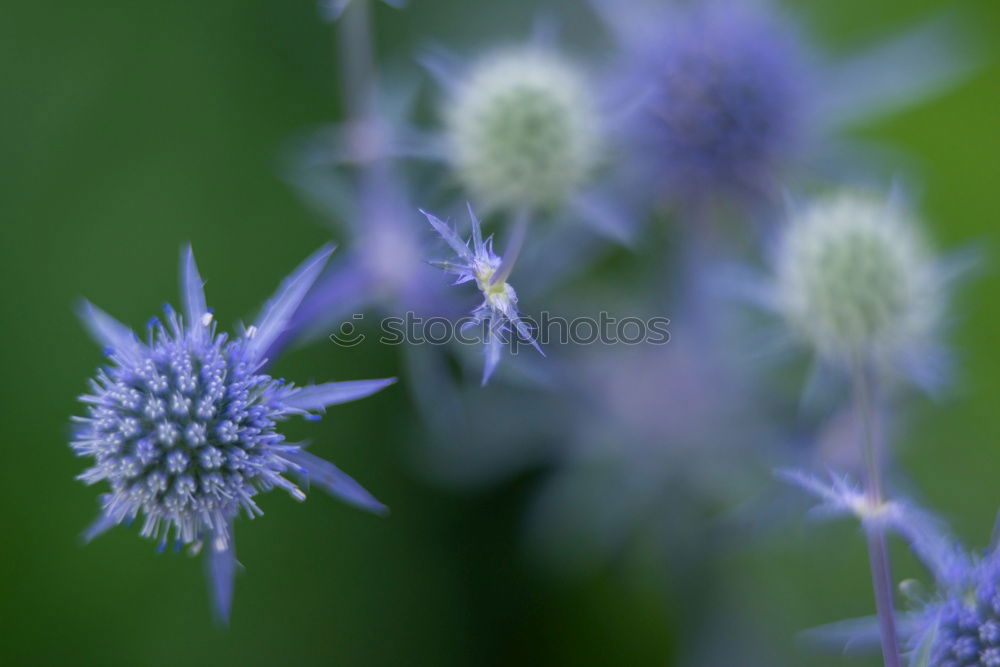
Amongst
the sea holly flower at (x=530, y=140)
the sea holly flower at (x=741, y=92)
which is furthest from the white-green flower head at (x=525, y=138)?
the sea holly flower at (x=741, y=92)

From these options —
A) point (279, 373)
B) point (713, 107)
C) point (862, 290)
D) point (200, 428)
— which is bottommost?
point (200, 428)

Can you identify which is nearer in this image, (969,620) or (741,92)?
(969,620)

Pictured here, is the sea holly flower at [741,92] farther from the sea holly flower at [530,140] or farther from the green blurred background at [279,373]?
the green blurred background at [279,373]

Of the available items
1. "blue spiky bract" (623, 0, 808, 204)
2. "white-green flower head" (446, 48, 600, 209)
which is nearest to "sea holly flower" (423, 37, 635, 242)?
"white-green flower head" (446, 48, 600, 209)

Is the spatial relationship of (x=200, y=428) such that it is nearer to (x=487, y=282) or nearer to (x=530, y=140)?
(x=487, y=282)

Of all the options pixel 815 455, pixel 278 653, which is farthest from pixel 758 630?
pixel 278 653

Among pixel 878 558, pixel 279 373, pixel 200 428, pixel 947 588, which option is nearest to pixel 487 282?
pixel 200 428

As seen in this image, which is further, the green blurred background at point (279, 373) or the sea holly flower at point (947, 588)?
the green blurred background at point (279, 373)
